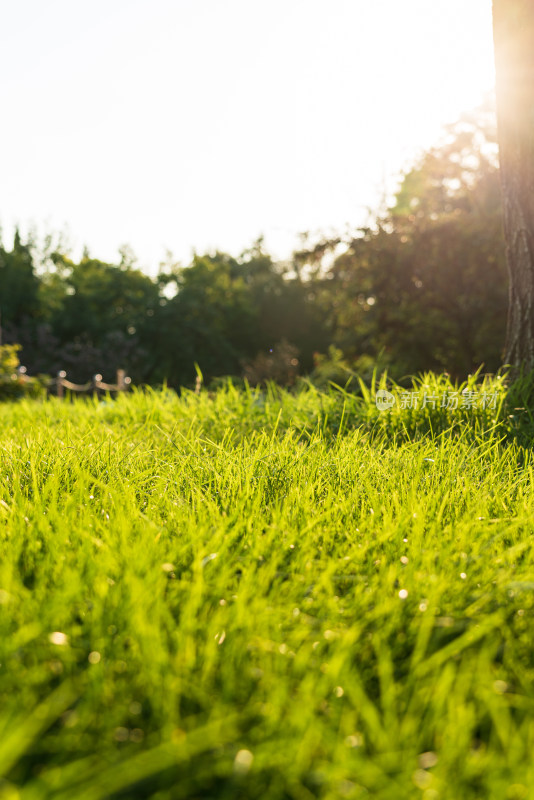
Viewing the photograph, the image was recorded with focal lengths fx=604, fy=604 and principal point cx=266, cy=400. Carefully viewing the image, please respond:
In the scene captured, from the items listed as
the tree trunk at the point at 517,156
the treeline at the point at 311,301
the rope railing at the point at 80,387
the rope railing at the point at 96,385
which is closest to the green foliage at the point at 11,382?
the rope railing at the point at 80,387

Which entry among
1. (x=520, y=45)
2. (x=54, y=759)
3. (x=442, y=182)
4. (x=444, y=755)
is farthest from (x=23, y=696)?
(x=442, y=182)

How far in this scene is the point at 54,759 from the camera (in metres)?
1.27

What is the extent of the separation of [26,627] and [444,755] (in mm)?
1036

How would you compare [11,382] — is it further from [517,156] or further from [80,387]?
[517,156]

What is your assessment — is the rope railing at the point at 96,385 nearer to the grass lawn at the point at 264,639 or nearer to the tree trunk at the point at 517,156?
the tree trunk at the point at 517,156

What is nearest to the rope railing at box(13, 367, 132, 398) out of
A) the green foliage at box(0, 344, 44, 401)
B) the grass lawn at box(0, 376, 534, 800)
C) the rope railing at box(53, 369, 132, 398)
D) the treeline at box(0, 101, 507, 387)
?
the rope railing at box(53, 369, 132, 398)

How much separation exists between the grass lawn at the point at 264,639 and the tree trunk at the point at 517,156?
349 centimetres

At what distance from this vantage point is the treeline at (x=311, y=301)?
14492 mm

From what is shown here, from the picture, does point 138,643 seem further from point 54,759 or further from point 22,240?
point 22,240

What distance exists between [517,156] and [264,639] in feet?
18.6

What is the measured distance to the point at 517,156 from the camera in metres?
5.79

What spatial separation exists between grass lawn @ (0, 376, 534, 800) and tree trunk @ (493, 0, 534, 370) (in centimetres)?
349

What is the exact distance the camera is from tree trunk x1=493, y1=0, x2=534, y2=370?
5.62 metres

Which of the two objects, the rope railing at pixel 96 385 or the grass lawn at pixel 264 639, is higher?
the grass lawn at pixel 264 639
